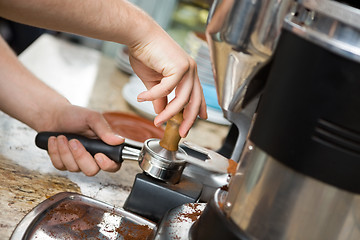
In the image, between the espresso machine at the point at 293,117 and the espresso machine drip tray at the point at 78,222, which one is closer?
the espresso machine at the point at 293,117

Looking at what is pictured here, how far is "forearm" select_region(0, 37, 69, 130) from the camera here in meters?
1.02

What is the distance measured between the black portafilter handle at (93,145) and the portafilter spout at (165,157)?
0.08 meters

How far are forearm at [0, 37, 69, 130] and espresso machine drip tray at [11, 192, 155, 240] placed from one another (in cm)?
30

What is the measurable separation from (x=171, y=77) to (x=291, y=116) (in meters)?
0.34

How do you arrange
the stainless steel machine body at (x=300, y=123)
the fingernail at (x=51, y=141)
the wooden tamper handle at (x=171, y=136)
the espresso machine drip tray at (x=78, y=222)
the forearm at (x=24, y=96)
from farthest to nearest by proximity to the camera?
1. the forearm at (x=24, y=96)
2. the fingernail at (x=51, y=141)
3. the wooden tamper handle at (x=171, y=136)
4. the espresso machine drip tray at (x=78, y=222)
5. the stainless steel machine body at (x=300, y=123)

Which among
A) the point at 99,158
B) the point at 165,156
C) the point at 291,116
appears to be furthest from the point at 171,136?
the point at 291,116

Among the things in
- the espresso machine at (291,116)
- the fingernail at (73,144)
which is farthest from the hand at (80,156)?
the espresso machine at (291,116)

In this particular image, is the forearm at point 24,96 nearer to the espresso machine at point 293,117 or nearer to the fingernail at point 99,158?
the fingernail at point 99,158

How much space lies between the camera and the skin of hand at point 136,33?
77 cm

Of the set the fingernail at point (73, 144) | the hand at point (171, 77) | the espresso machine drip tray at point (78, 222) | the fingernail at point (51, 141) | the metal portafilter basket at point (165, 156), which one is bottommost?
the espresso machine drip tray at point (78, 222)

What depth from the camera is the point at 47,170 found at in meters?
0.88

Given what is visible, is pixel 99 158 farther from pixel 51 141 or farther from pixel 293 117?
pixel 293 117

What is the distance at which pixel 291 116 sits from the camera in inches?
19.4

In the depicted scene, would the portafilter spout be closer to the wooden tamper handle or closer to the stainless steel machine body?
the wooden tamper handle
